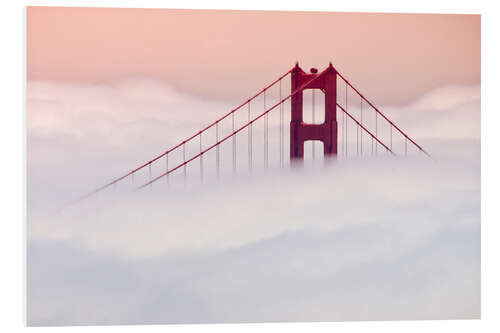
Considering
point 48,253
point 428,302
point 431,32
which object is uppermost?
point 431,32

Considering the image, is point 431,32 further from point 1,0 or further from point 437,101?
point 1,0

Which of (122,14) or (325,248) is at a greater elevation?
(122,14)

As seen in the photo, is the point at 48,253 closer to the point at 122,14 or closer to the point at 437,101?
the point at 122,14

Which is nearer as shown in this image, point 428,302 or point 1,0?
point 1,0
